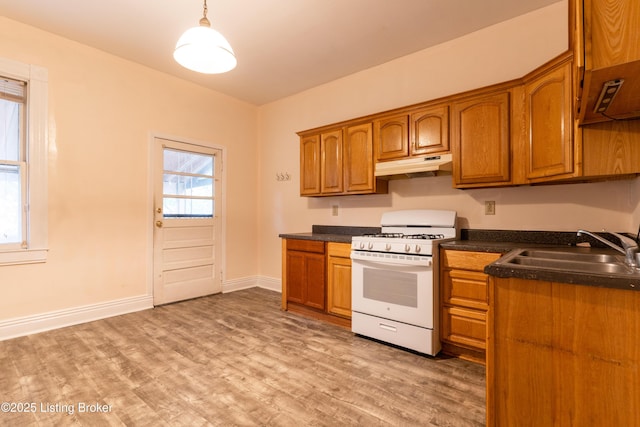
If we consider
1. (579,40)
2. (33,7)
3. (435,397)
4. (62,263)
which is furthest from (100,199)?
(579,40)

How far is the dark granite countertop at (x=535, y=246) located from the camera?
1.12 m

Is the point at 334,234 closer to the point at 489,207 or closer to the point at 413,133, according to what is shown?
the point at 413,133

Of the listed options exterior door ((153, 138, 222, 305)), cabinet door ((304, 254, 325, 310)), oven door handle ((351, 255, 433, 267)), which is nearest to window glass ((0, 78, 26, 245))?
exterior door ((153, 138, 222, 305))

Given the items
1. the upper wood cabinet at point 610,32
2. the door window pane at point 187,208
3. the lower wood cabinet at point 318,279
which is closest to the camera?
the upper wood cabinet at point 610,32

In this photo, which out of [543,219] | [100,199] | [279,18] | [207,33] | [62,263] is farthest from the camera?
[100,199]

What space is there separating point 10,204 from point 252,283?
3015 mm

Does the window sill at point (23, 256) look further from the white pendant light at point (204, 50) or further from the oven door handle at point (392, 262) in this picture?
the oven door handle at point (392, 262)

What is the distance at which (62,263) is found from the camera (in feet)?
10.4

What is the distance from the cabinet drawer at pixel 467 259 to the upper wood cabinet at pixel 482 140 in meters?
0.67

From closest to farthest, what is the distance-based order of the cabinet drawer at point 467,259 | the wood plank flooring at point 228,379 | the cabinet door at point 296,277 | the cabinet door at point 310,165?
the wood plank flooring at point 228,379
the cabinet drawer at point 467,259
the cabinet door at point 296,277
the cabinet door at point 310,165

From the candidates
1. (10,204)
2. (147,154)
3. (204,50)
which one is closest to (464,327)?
(204,50)

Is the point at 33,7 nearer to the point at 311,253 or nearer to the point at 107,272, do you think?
the point at 107,272

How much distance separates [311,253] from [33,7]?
3397mm

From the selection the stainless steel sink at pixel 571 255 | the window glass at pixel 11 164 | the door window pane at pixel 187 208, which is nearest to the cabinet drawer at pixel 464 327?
the stainless steel sink at pixel 571 255
